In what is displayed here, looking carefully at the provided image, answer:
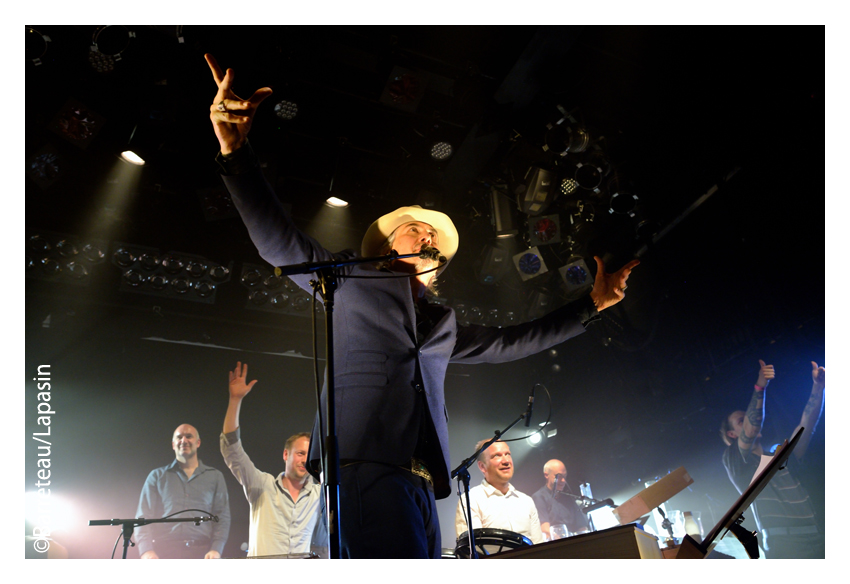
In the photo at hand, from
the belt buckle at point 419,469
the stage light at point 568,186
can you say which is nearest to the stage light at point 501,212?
the stage light at point 568,186

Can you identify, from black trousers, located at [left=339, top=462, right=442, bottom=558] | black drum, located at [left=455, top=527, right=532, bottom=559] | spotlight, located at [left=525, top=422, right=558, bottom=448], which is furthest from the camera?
spotlight, located at [left=525, top=422, right=558, bottom=448]

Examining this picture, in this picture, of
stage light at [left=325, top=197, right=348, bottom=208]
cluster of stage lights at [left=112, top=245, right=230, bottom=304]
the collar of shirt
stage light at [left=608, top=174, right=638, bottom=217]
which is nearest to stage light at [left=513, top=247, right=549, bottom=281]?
stage light at [left=608, top=174, right=638, bottom=217]

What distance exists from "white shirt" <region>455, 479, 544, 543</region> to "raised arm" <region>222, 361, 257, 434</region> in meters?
2.71

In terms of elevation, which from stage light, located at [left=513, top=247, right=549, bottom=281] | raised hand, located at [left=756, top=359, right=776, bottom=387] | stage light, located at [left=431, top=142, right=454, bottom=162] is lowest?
raised hand, located at [left=756, top=359, right=776, bottom=387]

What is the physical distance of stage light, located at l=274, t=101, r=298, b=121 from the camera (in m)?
4.91

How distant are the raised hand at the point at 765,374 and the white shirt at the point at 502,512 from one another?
2.74 metres

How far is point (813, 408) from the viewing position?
5324 mm

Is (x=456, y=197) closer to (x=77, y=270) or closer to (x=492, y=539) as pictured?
(x=492, y=539)

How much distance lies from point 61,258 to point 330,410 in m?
5.03

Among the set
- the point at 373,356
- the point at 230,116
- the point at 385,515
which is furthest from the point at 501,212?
the point at 385,515

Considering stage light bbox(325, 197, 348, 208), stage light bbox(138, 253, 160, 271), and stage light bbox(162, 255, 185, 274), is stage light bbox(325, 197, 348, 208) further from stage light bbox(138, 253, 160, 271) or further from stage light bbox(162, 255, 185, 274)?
stage light bbox(138, 253, 160, 271)

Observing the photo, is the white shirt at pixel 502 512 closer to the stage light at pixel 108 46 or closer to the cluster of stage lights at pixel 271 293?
the cluster of stage lights at pixel 271 293

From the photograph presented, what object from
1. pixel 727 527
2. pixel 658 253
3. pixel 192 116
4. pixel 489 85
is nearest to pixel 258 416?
pixel 192 116

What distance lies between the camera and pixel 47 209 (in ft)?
16.7
